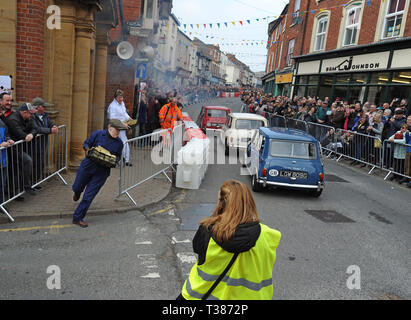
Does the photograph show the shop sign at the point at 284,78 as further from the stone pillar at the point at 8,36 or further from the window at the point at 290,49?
the stone pillar at the point at 8,36

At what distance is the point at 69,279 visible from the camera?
384 centimetres

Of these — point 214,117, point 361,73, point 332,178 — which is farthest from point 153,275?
point 361,73

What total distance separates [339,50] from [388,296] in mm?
17821

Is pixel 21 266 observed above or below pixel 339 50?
below

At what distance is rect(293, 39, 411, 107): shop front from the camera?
A: 48.3 ft

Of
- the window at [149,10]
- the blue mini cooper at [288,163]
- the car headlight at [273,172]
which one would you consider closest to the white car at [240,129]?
the blue mini cooper at [288,163]

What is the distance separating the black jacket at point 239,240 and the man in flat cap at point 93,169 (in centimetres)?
349

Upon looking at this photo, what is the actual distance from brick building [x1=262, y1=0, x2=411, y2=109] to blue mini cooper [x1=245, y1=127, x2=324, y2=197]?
862cm

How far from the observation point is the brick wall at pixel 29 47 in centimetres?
680

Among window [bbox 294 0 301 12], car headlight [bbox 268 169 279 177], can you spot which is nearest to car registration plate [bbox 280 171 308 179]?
car headlight [bbox 268 169 279 177]

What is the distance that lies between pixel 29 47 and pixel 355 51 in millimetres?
16158

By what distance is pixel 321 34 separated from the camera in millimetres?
22016

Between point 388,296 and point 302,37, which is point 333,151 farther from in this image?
point 302,37
